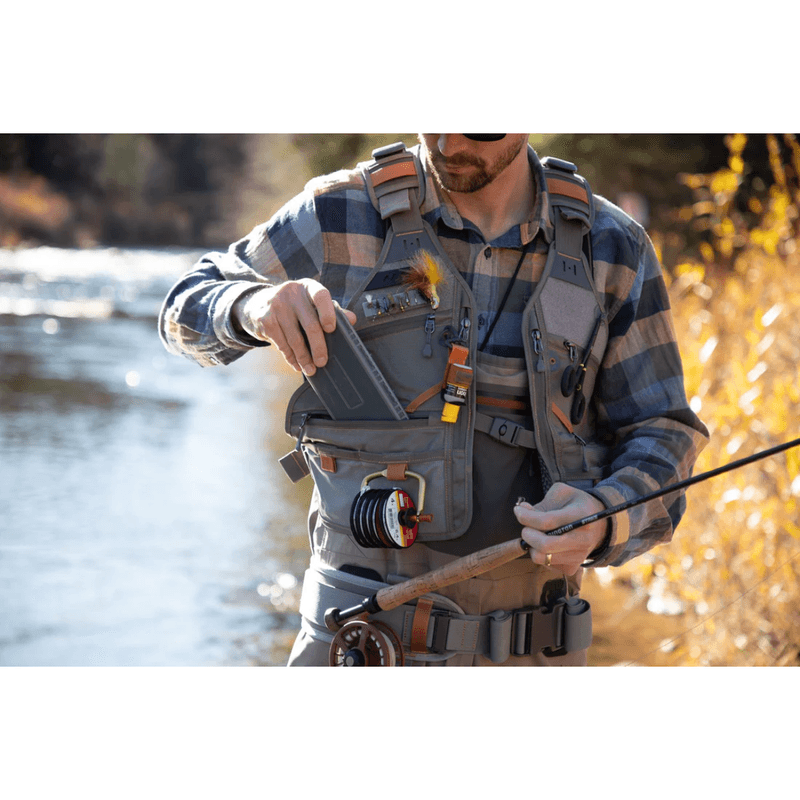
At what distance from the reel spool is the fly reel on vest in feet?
0.47

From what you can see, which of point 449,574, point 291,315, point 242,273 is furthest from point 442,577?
point 242,273

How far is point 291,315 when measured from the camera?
150 centimetres

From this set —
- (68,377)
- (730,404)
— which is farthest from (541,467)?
(68,377)

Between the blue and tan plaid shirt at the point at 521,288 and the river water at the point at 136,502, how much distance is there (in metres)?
3.03

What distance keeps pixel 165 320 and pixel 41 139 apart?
1115cm

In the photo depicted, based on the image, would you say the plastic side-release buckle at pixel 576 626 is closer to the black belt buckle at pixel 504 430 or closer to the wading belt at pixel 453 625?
the wading belt at pixel 453 625

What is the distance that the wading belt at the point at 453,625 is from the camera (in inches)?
64.6

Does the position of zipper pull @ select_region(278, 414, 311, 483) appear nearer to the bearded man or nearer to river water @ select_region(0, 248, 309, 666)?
the bearded man

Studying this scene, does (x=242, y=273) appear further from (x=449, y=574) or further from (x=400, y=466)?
(x=449, y=574)

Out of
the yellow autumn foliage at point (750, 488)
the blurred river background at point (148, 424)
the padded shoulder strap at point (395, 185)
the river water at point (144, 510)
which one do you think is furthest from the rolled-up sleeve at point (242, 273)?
the river water at point (144, 510)

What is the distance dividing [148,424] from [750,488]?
5.79 metres
